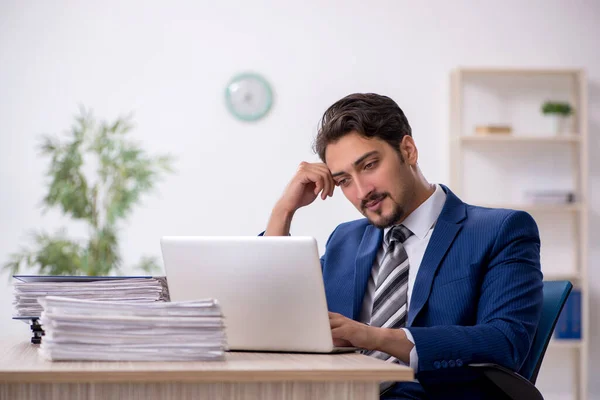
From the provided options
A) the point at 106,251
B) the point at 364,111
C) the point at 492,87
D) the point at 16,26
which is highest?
the point at 16,26

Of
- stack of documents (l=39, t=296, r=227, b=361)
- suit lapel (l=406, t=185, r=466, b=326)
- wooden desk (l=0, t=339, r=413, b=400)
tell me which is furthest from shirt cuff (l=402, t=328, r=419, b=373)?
stack of documents (l=39, t=296, r=227, b=361)

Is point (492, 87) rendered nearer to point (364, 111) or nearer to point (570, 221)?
point (570, 221)

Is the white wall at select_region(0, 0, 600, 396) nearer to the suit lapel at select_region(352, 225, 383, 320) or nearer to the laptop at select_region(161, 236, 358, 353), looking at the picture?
the suit lapel at select_region(352, 225, 383, 320)

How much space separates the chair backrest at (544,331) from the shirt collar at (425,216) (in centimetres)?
37

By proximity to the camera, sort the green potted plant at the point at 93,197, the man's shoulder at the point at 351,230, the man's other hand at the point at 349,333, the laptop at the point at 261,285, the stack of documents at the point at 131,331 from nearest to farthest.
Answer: the stack of documents at the point at 131,331, the laptop at the point at 261,285, the man's other hand at the point at 349,333, the man's shoulder at the point at 351,230, the green potted plant at the point at 93,197

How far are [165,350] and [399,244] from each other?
98cm

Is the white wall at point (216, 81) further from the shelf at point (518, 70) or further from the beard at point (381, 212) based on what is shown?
the beard at point (381, 212)

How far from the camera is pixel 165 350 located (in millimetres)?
1268

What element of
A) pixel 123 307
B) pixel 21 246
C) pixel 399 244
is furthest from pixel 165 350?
pixel 21 246

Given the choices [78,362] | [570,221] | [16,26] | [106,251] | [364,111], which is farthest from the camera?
[570,221]

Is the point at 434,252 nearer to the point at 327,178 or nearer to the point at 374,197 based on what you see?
the point at 374,197

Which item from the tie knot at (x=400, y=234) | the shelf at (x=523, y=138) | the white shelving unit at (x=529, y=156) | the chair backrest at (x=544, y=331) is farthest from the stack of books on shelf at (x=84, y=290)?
the white shelving unit at (x=529, y=156)

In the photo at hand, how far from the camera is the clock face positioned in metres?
4.62

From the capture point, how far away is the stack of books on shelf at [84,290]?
1568 millimetres
